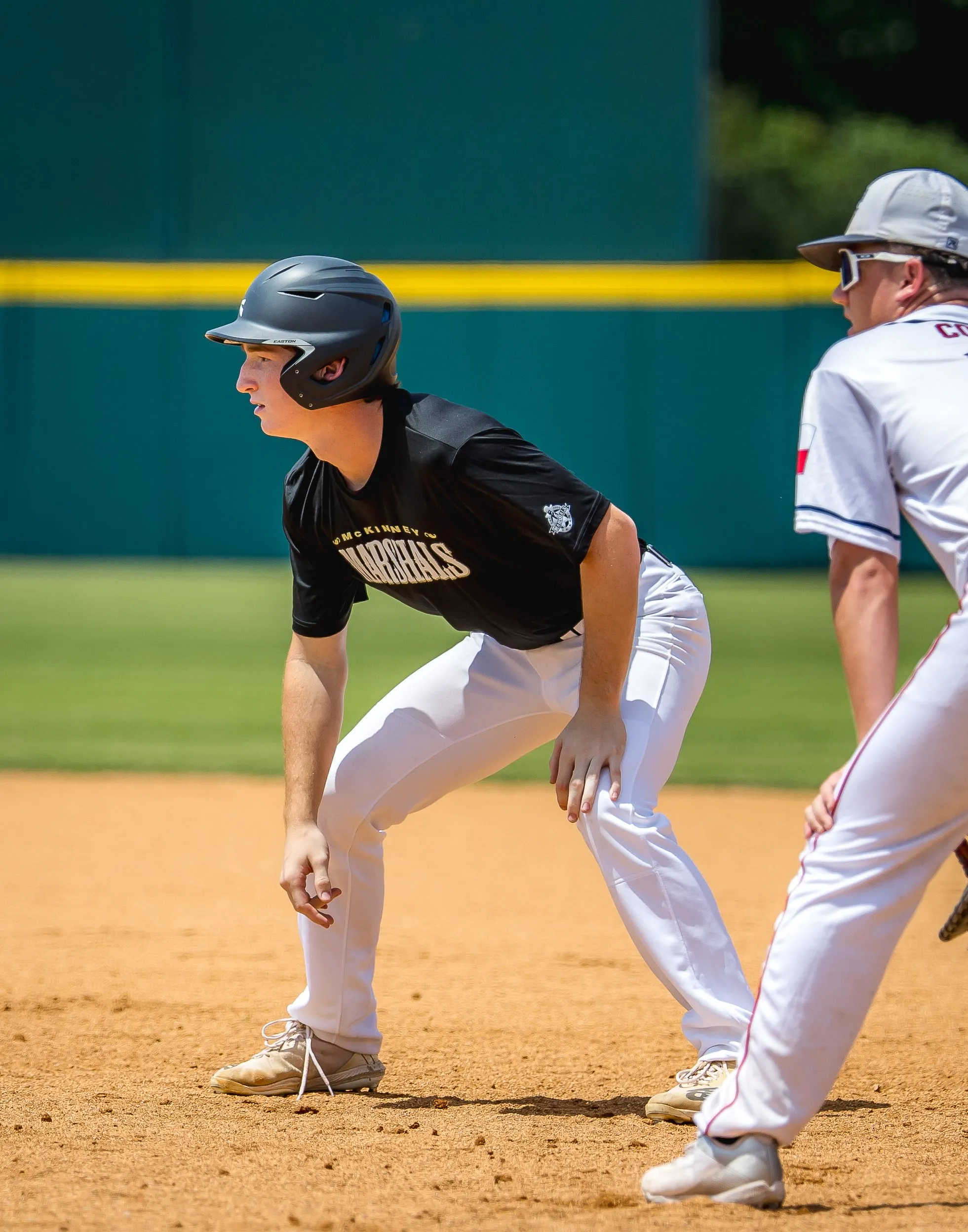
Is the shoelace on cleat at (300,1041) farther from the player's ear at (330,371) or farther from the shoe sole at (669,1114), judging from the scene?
the player's ear at (330,371)

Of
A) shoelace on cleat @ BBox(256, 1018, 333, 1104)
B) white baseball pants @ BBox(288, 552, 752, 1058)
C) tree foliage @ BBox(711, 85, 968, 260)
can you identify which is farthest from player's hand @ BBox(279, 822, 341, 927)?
tree foliage @ BBox(711, 85, 968, 260)

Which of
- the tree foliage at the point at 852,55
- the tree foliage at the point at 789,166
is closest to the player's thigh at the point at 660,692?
the tree foliage at the point at 789,166

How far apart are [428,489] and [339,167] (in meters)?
18.0

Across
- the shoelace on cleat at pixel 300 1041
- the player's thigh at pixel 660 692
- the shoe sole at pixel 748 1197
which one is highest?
the player's thigh at pixel 660 692

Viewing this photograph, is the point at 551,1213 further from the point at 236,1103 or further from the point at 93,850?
the point at 93,850

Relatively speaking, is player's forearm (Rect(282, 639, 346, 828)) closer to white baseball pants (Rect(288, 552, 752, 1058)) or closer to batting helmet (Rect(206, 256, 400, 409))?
white baseball pants (Rect(288, 552, 752, 1058))

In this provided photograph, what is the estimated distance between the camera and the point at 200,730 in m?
9.27

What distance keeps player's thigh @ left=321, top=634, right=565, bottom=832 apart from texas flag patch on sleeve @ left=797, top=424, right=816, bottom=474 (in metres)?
1.04

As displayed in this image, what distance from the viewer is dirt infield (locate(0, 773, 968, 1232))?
2664 millimetres

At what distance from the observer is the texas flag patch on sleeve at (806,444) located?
2475 millimetres

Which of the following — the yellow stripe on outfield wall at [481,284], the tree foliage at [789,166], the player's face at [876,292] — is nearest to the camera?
the player's face at [876,292]

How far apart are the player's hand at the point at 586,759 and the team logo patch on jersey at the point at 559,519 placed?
1.24 ft

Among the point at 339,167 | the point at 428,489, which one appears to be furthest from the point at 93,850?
the point at 339,167

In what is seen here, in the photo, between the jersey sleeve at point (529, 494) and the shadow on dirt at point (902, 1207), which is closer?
the shadow on dirt at point (902, 1207)
